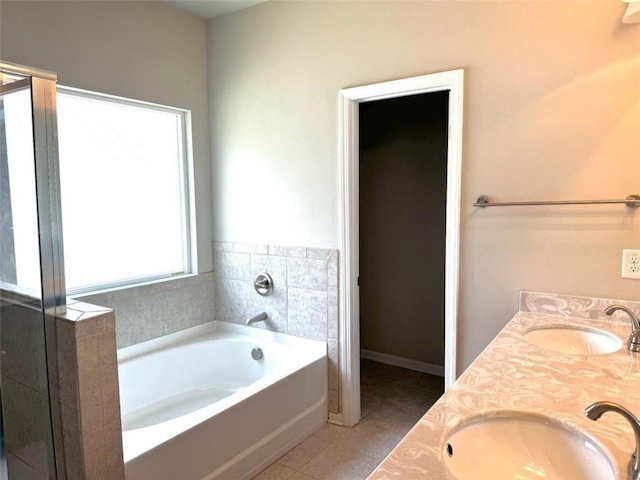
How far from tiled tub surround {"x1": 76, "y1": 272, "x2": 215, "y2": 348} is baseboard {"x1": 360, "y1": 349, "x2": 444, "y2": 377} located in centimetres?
150

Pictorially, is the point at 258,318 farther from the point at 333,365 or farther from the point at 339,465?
the point at 339,465

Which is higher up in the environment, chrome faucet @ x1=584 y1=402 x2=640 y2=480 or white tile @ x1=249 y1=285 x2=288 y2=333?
chrome faucet @ x1=584 y1=402 x2=640 y2=480

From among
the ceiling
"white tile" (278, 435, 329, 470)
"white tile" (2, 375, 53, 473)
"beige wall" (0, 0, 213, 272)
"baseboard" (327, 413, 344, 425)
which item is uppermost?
the ceiling

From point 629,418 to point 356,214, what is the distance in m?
1.94

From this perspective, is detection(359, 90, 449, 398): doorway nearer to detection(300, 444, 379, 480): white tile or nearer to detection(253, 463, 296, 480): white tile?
detection(300, 444, 379, 480): white tile

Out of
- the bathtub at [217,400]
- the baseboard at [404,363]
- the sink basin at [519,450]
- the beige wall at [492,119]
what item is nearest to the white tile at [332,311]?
the bathtub at [217,400]

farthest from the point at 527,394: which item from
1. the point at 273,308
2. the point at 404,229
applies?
the point at 404,229

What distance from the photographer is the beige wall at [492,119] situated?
1880mm

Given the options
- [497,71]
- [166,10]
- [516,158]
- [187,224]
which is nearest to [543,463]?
[516,158]

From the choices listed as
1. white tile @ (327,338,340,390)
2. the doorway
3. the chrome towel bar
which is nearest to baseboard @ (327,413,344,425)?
white tile @ (327,338,340,390)

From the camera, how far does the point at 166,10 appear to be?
2.85 metres

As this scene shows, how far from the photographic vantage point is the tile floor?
A: 233cm

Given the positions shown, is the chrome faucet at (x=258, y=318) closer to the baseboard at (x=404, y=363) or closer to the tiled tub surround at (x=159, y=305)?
the tiled tub surround at (x=159, y=305)

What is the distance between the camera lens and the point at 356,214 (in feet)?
8.77
